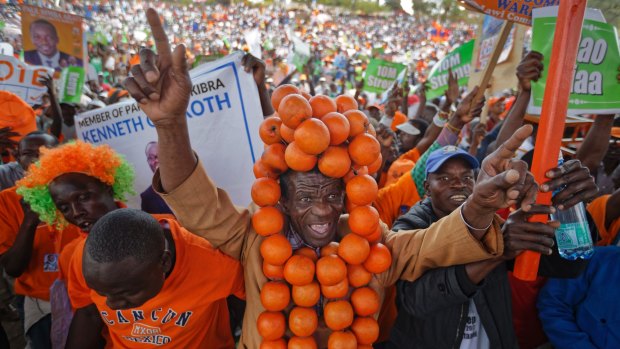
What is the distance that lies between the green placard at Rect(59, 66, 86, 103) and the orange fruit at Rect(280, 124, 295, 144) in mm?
5278

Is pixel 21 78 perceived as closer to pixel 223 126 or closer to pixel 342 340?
pixel 223 126

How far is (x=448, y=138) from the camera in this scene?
11.2 ft

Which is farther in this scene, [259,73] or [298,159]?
[259,73]

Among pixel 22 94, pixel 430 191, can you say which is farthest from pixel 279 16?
pixel 430 191

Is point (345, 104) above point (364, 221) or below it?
above

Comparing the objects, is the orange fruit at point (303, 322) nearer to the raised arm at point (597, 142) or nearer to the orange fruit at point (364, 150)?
the orange fruit at point (364, 150)

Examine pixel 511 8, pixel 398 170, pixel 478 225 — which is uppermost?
pixel 511 8

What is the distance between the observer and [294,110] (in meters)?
1.74

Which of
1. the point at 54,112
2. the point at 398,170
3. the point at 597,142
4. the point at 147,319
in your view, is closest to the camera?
the point at 147,319

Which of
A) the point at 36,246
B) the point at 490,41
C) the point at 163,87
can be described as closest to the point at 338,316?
the point at 163,87

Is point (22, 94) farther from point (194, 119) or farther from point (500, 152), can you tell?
point (500, 152)

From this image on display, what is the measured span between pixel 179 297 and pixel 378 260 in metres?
1.03

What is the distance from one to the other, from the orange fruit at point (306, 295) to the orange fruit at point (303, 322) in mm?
36

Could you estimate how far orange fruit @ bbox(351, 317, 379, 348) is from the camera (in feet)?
6.14
